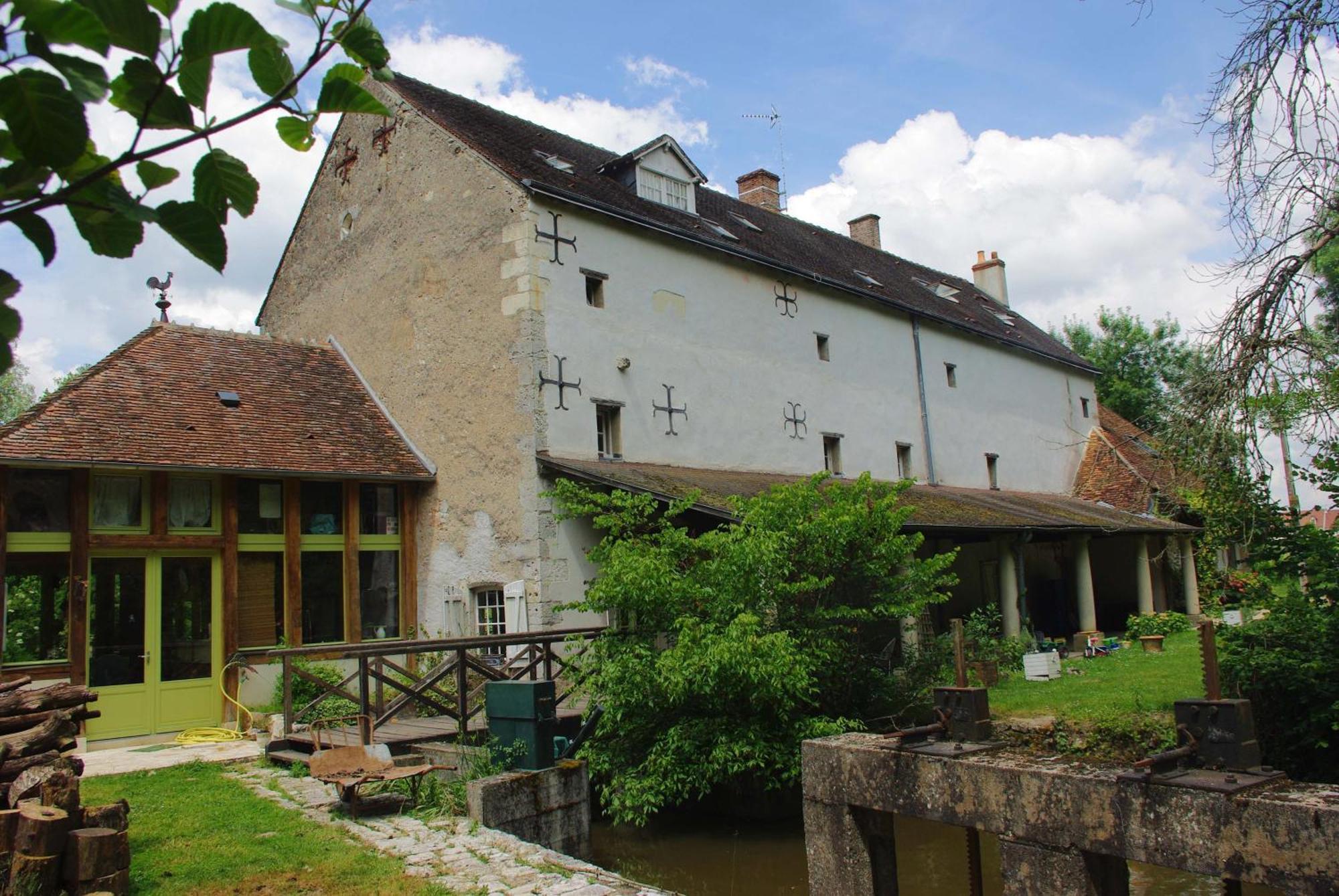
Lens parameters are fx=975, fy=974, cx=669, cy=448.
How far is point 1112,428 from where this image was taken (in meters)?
25.3

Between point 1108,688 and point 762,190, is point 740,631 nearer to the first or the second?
point 1108,688

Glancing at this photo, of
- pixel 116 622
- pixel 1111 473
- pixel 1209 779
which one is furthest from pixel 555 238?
pixel 1111 473

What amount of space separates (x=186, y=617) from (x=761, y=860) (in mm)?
7238

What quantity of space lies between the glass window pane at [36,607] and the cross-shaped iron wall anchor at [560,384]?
559 cm

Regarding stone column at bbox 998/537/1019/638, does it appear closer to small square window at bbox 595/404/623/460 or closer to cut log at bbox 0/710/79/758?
small square window at bbox 595/404/623/460

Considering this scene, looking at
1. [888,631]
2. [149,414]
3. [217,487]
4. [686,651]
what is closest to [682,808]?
[686,651]

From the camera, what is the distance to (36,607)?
412 inches

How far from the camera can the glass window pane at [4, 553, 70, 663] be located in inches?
406

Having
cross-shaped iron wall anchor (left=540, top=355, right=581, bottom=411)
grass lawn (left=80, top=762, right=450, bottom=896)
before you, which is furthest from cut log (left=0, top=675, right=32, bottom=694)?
cross-shaped iron wall anchor (left=540, top=355, right=581, bottom=411)

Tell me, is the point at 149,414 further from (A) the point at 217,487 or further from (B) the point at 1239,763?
(B) the point at 1239,763

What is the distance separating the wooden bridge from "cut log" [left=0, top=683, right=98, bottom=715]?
1.95 m

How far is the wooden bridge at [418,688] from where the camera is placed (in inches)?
354

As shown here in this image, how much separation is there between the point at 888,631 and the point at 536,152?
884cm

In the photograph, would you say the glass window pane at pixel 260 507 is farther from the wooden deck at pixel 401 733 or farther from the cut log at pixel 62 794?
the cut log at pixel 62 794
